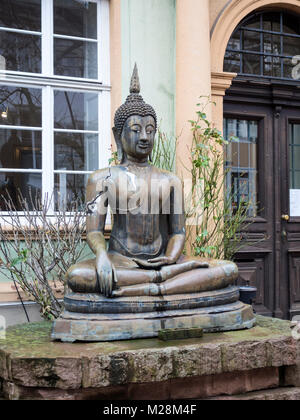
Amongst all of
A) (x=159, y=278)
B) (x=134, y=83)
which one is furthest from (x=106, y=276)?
(x=134, y=83)

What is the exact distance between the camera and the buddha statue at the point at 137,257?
277 centimetres

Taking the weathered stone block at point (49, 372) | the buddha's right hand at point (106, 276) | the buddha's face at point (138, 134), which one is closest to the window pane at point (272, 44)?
the buddha's face at point (138, 134)

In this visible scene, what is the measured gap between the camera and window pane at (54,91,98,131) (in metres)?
5.27

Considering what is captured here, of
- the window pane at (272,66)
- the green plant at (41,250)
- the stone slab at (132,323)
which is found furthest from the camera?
the window pane at (272,66)

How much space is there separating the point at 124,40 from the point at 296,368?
149 inches

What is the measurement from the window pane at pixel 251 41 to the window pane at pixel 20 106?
8.40 ft

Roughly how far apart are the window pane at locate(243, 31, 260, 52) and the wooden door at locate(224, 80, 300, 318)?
0.46m

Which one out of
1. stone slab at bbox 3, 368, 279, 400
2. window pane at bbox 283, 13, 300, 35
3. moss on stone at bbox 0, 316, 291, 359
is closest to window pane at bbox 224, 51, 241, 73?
window pane at bbox 283, 13, 300, 35

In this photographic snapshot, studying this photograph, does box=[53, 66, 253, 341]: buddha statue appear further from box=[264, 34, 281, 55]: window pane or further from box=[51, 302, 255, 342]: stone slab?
box=[264, 34, 281, 55]: window pane

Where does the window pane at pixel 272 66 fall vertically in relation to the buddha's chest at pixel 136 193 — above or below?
above

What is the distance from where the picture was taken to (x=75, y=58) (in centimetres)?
539

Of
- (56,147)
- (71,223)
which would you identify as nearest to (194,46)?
(56,147)

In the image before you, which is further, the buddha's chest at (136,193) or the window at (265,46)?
the window at (265,46)

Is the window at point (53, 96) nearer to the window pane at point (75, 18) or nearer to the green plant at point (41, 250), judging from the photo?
the window pane at point (75, 18)
